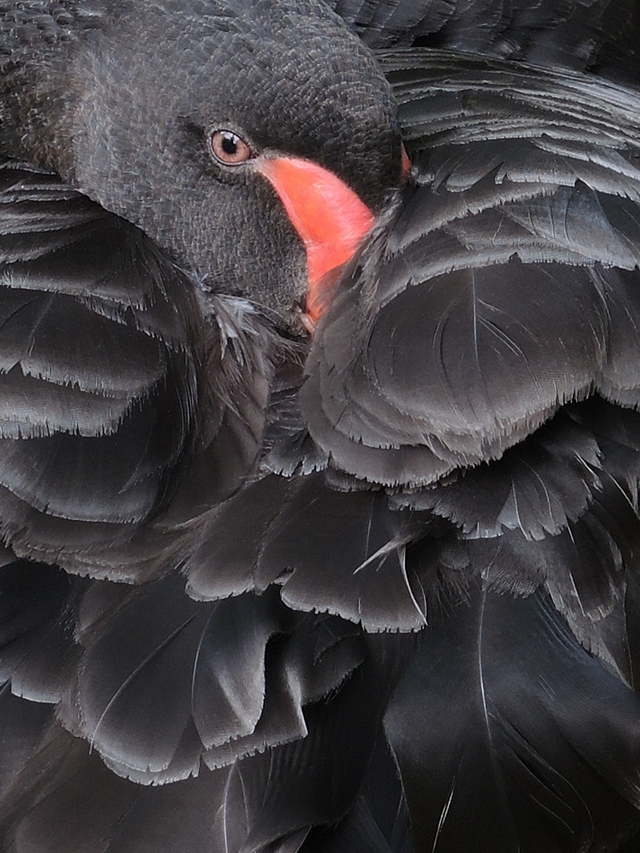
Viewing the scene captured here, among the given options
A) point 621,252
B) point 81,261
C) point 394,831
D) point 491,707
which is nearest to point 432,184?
point 621,252

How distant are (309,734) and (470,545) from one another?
1.03 feet

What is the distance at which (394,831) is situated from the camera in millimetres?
1438

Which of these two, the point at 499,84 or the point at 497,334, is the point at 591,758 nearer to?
the point at 497,334

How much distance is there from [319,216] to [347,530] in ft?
2.19

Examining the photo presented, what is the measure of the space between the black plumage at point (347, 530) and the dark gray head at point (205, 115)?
124mm

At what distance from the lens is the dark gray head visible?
1.91 meters

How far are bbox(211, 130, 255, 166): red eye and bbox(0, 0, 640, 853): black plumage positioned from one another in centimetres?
27

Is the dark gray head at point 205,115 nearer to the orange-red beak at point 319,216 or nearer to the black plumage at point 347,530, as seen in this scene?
the orange-red beak at point 319,216

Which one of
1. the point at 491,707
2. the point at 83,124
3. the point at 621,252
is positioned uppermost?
the point at 621,252

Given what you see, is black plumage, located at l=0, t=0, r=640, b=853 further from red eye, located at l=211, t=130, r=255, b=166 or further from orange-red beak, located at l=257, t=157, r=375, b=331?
red eye, located at l=211, t=130, r=255, b=166

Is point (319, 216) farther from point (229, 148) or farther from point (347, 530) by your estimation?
point (347, 530)

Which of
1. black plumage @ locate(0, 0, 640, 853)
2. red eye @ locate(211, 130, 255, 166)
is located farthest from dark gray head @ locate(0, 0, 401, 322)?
black plumage @ locate(0, 0, 640, 853)

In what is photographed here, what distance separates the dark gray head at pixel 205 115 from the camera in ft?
6.26

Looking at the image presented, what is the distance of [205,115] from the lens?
2.04m
